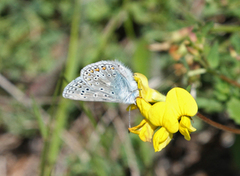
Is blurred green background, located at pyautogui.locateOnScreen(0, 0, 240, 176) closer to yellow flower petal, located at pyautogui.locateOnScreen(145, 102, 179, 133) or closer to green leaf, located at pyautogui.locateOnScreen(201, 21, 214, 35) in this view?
green leaf, located at pyautogui.locateOnScreen(201, 21, 214, 35)

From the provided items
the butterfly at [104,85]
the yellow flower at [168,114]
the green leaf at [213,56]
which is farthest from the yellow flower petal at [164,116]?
the green leaf at [213,56]

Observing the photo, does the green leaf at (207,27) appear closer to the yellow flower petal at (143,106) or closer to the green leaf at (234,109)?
the green leaf at (234,109)

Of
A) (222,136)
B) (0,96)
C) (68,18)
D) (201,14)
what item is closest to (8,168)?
(0,96)

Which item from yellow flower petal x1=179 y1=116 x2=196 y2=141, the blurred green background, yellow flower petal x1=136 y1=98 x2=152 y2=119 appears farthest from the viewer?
the blurred green background

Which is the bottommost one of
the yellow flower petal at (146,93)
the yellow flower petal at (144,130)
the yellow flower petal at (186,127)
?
the yellow flower petal at (144,130)

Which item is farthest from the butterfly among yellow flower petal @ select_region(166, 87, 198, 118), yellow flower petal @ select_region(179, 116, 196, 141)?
yellow flower petal @ select_region(179, 116, 196, 141)

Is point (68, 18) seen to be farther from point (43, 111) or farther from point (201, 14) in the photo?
point (201, 14)

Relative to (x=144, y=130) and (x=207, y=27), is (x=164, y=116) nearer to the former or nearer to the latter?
(x=144, y=130)
